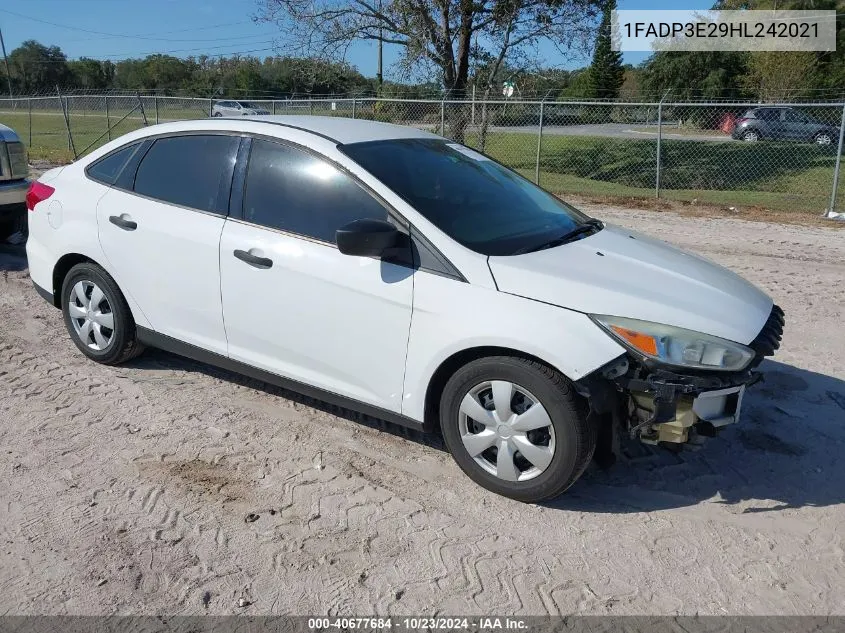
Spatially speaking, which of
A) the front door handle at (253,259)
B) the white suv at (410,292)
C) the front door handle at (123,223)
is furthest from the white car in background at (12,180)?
the front door handle at (253,259)

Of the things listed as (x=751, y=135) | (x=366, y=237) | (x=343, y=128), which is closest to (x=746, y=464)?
(x=366, y=237)

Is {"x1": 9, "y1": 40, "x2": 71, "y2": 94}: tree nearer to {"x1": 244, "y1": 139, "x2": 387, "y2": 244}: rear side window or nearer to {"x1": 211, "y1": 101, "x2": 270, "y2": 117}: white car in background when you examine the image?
{"x1": 211, "y1": 101, "x2": 270, "y2": 117}: white car in background

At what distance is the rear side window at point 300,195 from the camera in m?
3.76

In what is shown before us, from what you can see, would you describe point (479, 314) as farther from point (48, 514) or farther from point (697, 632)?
point (48, 514)

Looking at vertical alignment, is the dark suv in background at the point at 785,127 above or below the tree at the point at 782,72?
below

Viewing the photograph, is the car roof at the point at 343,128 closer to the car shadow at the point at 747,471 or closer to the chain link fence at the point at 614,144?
the car shadow at the point at 747,471

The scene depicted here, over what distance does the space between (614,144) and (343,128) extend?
817 inches

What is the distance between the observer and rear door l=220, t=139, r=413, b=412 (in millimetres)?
3578

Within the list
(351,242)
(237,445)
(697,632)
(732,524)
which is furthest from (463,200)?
(697,632)

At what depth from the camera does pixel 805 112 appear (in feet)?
78.6

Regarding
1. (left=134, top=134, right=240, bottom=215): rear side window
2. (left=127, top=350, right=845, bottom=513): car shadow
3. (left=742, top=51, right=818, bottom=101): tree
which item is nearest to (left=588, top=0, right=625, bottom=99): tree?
(left=742, top=51, right=818, bottom=101): tree

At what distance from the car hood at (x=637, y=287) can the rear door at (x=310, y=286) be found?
1.94 ft

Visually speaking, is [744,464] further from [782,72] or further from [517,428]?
[782,72]

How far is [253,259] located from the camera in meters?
3.92
